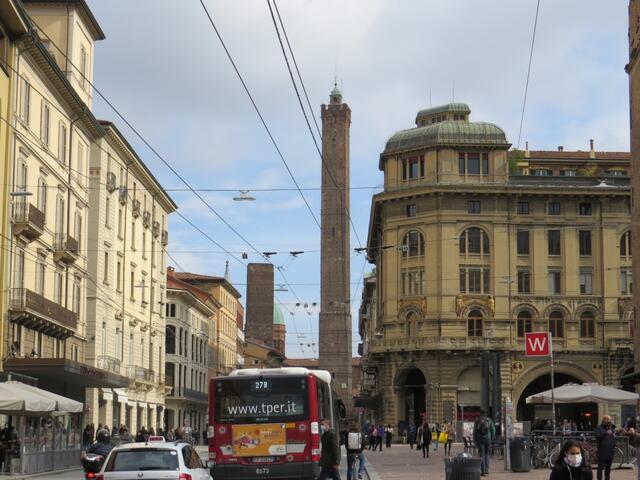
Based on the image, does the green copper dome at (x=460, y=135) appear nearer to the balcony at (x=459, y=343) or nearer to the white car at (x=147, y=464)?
the balcony at (x=459, y=343)

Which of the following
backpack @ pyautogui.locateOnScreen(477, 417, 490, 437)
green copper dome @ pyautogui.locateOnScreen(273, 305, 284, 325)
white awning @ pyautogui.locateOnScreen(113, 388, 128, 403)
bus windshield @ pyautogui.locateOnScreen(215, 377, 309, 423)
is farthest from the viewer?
green copper dome @ pyautogui.locateOnScreen(273, 305, 284, 325)

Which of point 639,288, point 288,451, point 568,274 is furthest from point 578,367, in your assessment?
point 288,451

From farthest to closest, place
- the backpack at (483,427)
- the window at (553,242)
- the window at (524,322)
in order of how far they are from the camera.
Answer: the window at (553,242), the window at (524,322), the backpack at (483,427)

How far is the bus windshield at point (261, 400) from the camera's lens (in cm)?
2566

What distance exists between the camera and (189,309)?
8900 centimetres

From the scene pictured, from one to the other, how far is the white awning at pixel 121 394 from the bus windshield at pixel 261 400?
32.6 m

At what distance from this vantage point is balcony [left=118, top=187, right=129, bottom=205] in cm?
5750

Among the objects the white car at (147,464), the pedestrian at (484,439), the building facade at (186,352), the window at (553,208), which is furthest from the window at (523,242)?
the white car at (147,464)

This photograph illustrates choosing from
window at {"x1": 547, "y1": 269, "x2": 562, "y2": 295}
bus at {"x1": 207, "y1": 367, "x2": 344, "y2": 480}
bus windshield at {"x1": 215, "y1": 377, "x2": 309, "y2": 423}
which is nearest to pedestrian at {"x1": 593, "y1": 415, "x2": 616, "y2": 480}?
bus at {"x1": 207, "y1": 367, "x2": 344, "y2": 480}

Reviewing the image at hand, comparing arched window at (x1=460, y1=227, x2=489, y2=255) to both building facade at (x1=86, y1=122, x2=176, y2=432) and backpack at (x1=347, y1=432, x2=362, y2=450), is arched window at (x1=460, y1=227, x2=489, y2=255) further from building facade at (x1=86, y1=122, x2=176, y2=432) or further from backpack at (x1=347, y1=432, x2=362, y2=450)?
backpack at (x1=347, y1=432, x2=362, y2=450)

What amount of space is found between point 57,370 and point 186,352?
4941 centimetres

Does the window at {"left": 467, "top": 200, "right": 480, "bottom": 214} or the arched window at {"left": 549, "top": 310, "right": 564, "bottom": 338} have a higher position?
the window at {"left": 467, "top": 200, "right": 480, "bottom": 214}

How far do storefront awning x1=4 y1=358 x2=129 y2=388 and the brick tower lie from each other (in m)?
62.4

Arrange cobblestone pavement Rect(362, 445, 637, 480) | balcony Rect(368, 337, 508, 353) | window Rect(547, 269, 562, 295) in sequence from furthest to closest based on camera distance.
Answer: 1. window Rect(547, 269, 562, 295)
2. balcony Rect(368, 337, 508, 353)
3. cobblestone pavement Rect(362, 445, 637, 480)
